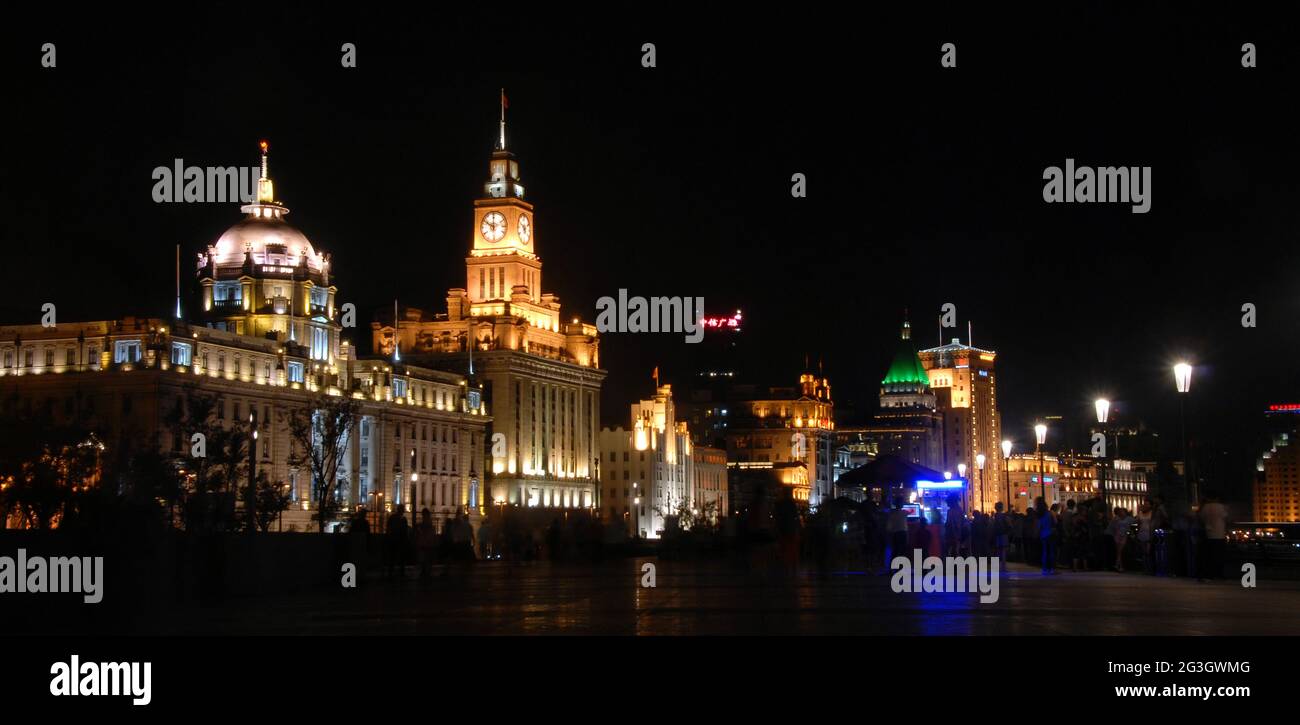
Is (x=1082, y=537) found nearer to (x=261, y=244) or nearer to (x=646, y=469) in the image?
(x=261, y=244)

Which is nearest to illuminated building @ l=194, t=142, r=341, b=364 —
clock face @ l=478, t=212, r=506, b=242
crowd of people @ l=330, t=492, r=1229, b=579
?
clock face @ l=478, t=212, r=506, b=242

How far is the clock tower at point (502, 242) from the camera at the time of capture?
154 m

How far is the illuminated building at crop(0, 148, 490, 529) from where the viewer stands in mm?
96438

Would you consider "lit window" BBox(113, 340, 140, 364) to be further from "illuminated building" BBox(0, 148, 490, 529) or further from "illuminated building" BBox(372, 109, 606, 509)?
"illuminated building" BBox(372, 109, 606, 509)

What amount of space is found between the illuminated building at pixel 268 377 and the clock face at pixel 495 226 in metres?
18.8

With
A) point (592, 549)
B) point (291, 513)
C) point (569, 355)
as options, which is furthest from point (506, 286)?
point (592, 549)

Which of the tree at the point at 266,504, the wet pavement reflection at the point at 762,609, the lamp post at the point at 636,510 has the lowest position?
the lamp post at the point at 636,510

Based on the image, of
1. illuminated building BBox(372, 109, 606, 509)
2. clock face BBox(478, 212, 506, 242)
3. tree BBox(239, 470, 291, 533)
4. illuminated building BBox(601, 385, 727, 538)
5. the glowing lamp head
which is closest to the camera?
the glowing lamp head

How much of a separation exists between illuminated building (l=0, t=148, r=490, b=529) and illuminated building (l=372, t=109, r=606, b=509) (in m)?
4.90

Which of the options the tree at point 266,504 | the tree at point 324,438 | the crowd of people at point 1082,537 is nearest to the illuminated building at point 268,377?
the tree at point 324,438

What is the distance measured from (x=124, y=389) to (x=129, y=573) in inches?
2913

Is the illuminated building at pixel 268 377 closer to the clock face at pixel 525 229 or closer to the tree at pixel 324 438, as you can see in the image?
the tree at pixel 324 438

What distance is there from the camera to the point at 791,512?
3706 centimetres
